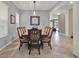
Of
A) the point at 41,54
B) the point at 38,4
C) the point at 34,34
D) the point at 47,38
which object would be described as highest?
the point at 38,4

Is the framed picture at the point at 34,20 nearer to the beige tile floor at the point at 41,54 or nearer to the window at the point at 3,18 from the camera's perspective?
the window at the point at 3,18

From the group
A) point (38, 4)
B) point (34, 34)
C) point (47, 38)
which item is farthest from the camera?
point (38, 4)

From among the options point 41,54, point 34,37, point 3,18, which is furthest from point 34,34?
point 3,18

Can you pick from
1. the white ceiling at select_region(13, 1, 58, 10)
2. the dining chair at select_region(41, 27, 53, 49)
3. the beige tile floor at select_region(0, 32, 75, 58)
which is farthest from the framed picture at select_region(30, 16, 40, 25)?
the beige tile floor at select_region(0, 32, 75, 58)

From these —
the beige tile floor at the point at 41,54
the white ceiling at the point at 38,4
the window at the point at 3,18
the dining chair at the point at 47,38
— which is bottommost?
the beige tile floor at the point at 41,54

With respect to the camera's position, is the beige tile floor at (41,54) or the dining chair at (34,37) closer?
the beige tile floor at (41,54)

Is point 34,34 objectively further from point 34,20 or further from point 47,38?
point 34,20

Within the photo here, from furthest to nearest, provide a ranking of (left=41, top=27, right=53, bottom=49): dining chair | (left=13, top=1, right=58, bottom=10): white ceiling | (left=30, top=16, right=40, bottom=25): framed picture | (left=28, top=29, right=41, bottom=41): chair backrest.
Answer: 1. (left=30, top=16, right=40, bottom=25): framed picture
2. (left=13, top=1, right=58, bottom=10): white ceiling
3. (left=41, top=27, right=53, bottom=49): dining chair
4. (left=28, top=29, right=41, bottom=41): chair backrest

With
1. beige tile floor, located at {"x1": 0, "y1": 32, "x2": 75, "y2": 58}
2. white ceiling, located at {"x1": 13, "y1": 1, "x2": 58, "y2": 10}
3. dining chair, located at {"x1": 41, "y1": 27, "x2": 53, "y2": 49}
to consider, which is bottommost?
beige tile floor, located at {"x1": 0, "y1": 32, "x2": 75, "y2": 58}

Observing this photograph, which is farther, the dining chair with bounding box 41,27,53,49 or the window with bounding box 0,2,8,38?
the dining chair with bounding box 41,27,53,49

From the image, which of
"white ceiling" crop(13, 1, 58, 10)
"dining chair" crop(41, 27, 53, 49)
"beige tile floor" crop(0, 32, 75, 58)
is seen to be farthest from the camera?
"white ceiling" crop(13, 1, 58, 10)

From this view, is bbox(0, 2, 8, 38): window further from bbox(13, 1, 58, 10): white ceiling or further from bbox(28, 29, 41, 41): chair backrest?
bbox(13, 1, 58, 10): white ceiling

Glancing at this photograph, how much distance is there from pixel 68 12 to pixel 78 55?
25.7 ft

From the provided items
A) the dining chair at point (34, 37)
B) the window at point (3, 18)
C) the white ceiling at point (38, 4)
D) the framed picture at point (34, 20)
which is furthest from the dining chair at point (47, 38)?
the framed picture at point (34, 20)
